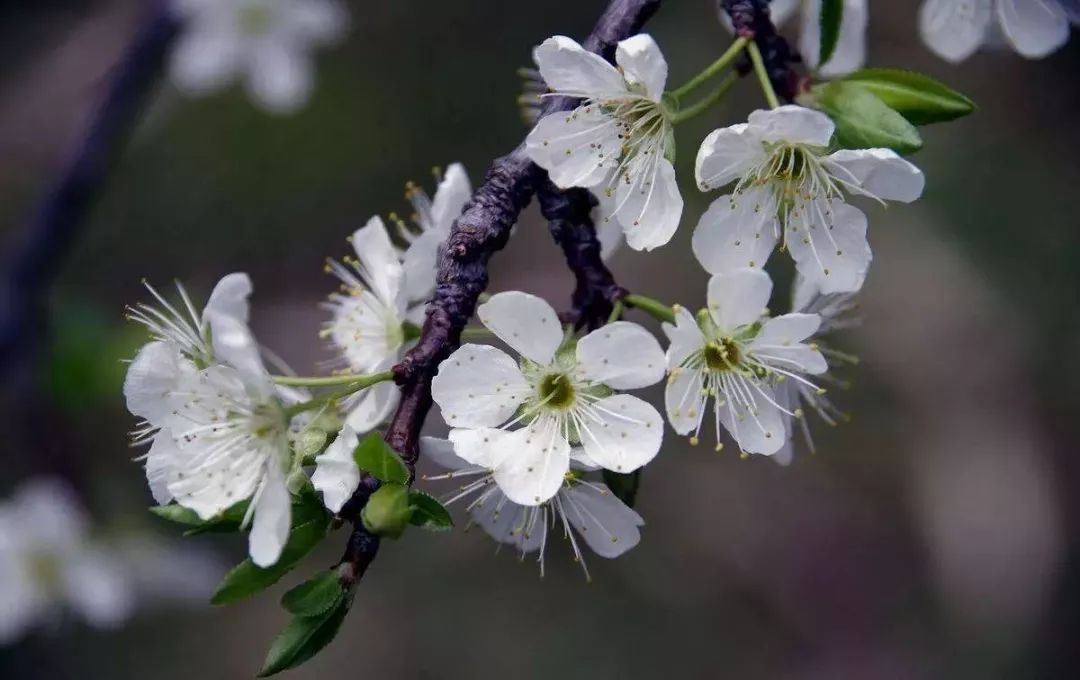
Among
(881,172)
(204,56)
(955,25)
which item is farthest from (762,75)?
(204,56)

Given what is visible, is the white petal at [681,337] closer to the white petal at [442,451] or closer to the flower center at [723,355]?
the flower center at [723,355]

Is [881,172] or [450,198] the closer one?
[881,172]

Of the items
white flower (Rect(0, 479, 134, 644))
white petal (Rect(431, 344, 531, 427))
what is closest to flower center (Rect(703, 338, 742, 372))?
white petal (Rect(431, 344, 531, 427))

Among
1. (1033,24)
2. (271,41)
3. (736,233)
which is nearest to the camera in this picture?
(736,233)

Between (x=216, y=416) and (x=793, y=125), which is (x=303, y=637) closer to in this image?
(x=216, y=416)

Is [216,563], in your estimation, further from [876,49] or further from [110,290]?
[876,49]

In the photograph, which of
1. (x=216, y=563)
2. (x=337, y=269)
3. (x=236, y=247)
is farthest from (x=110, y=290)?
(x=337, y=269)
